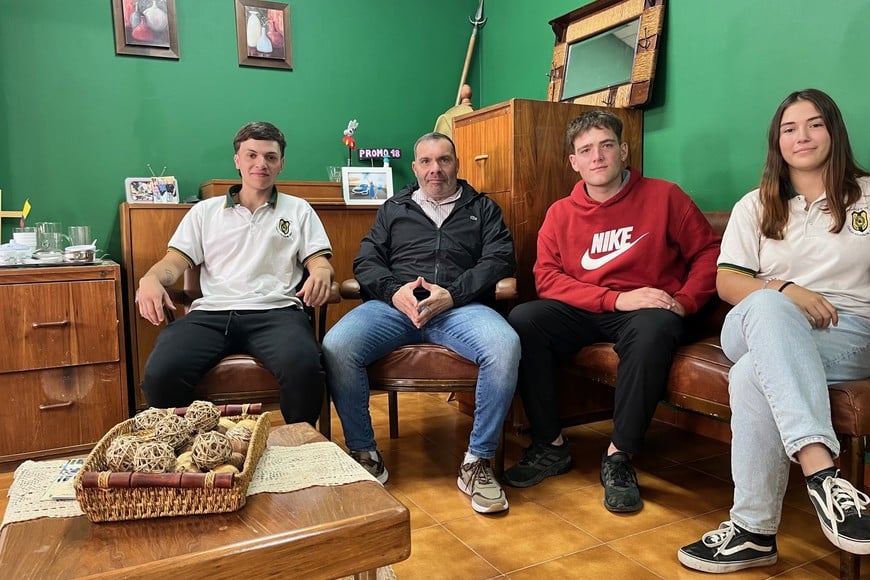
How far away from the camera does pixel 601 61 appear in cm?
298

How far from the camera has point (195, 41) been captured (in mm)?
3367

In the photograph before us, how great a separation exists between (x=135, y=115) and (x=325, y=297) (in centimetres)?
170

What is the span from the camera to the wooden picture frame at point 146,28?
10.5 feet

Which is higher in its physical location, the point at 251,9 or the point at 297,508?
the point at 251,9

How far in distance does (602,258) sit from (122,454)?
5.37 ft

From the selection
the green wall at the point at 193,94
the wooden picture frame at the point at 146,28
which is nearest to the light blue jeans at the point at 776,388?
the green wall at the point at 193,94

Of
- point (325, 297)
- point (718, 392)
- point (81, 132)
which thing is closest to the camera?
point (718, 392)

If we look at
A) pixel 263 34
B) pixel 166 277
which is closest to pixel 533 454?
pixel 166 277

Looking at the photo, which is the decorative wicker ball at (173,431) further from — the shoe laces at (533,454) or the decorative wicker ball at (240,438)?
the shoe laces at (533,454)

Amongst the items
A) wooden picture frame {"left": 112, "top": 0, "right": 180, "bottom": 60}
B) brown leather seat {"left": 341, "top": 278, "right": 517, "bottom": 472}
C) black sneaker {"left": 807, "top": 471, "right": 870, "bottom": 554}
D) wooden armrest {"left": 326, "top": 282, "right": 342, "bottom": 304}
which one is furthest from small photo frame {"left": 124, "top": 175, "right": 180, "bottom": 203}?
black sneaker {"left": 807, "top": 471, "right": 870, "bottom": 554}

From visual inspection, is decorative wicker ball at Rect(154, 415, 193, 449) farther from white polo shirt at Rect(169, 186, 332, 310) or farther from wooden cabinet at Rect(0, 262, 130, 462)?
wooden cabinet at Rect(0, 262, 130, 462)

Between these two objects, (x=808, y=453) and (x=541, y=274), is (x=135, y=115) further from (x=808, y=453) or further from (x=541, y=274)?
(x=808, y=453)

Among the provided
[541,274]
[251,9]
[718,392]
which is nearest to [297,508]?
[718,392]

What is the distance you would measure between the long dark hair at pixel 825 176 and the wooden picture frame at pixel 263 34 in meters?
2.50
